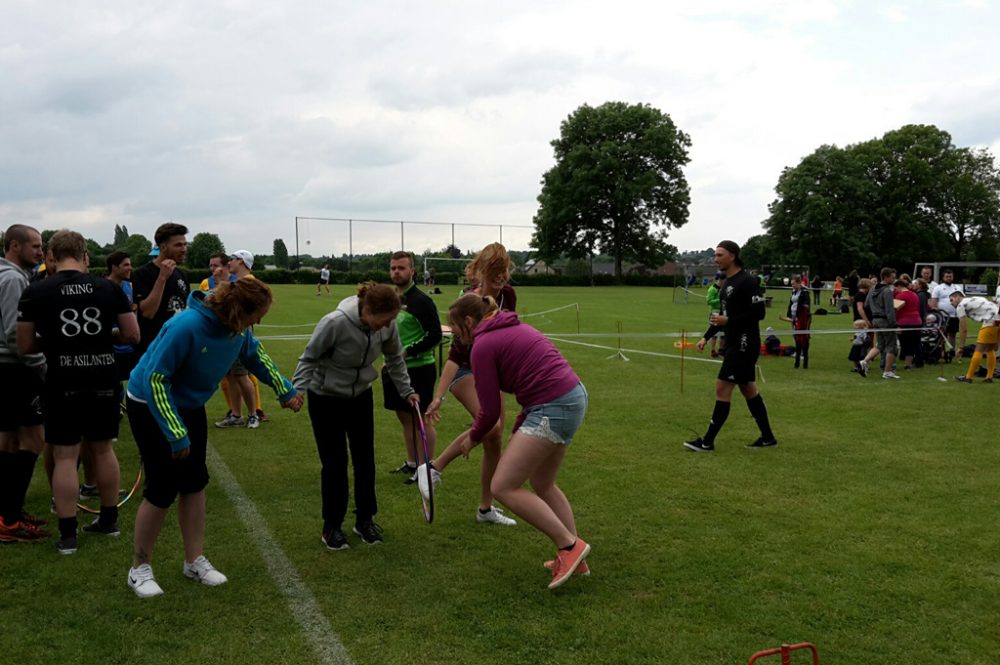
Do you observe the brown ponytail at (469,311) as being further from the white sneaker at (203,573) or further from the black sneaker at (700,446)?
the black sneaker at (700,446)

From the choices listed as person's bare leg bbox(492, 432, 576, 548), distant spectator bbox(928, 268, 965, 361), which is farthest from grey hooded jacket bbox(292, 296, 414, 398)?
distant spectator bbox(928, 268, 965, 361)

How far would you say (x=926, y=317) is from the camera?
49.4ft

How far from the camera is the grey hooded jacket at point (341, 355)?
15.1ft

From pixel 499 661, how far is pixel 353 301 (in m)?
2.35

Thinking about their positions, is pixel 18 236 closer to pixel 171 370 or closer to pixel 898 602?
pixel 171 370

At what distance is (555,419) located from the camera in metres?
4.12

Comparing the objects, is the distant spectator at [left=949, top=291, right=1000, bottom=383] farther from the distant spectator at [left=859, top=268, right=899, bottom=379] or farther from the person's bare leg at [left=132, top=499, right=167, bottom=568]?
the person's bare leg at [left=132, top=499, right=167, bottom=568]

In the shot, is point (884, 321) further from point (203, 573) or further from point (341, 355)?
point (203, 573)

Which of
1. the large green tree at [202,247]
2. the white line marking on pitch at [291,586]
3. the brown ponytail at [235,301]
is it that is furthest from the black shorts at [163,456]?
the large green tree at [202,247]

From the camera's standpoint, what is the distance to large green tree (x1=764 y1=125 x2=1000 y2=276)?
61594 millimetres

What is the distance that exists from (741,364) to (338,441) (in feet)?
13.9

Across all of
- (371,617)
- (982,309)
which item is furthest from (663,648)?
(982,309)

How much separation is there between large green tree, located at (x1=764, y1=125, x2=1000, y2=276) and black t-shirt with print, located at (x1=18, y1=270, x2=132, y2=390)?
63511 millimetres

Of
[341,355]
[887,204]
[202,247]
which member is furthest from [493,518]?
[202,247]
